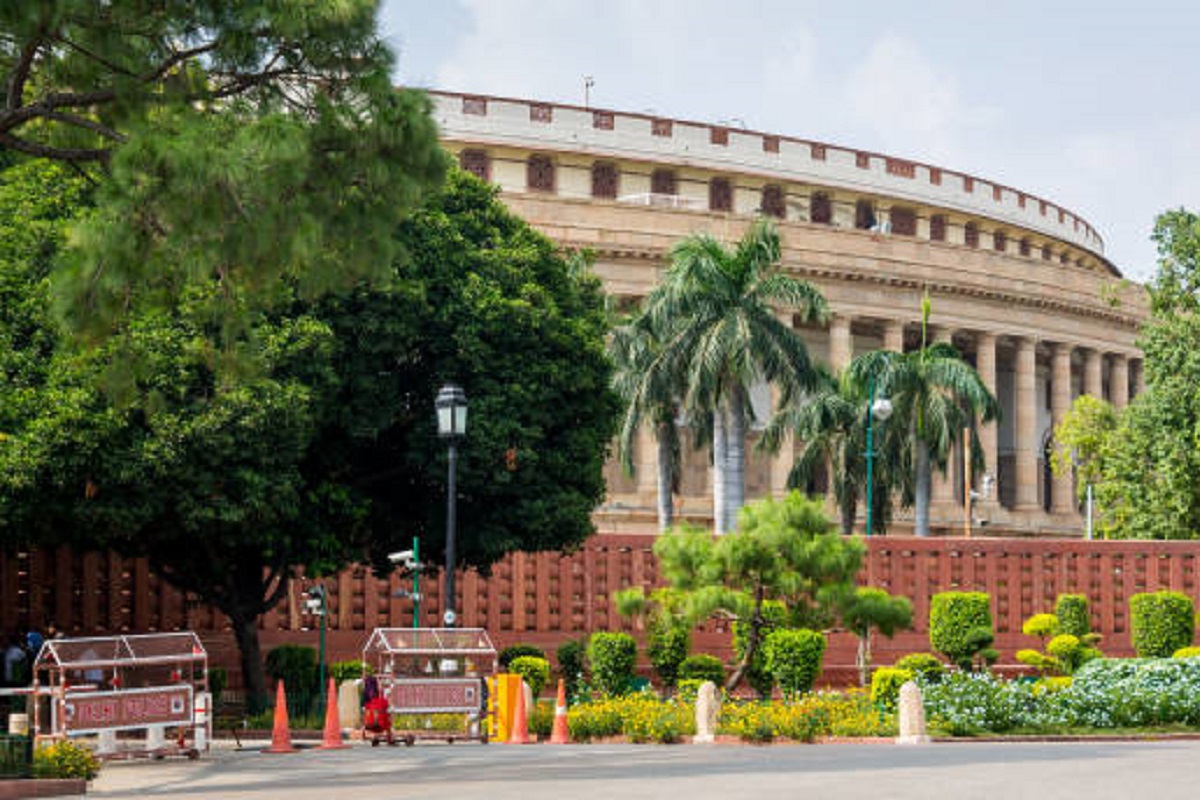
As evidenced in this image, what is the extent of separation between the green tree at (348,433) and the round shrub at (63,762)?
9.54m

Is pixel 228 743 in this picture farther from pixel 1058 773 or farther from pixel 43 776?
pixel 1058 773

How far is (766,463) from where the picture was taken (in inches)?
2884

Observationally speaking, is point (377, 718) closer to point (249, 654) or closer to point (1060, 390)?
point (249, 654)

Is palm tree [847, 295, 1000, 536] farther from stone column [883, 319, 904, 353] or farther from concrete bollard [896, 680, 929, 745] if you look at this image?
concrete bollard [896, 680, 929, 745]

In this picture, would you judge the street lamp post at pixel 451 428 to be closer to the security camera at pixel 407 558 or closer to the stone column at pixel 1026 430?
the security camera at pixel 407 558

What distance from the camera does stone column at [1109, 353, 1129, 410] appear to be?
81.1 metres

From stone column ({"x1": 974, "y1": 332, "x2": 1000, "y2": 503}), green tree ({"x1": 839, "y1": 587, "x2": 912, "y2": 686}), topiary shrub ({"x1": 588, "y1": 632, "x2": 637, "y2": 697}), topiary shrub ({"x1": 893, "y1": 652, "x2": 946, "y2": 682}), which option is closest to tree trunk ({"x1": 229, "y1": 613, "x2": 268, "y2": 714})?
topiary shrub ({"x1": 588, "y1": 632, "x2": 637, "y2": 697})

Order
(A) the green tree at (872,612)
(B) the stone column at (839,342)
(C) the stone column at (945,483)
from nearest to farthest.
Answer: (A) the green tree at (872,612)
(B) the stone column at (839,342)
(C) the stone column at (945,483)

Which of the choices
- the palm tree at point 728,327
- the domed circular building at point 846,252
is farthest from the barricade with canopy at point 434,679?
the domed circular building at point 846,252

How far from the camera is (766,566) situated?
113 feet

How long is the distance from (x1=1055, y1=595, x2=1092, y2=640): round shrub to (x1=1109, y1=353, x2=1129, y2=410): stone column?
119ft

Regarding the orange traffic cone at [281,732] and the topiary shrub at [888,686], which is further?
the topiary shrub at [888,686]

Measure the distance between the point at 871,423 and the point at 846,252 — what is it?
44.6 feet

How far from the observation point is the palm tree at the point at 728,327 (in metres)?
47.4
